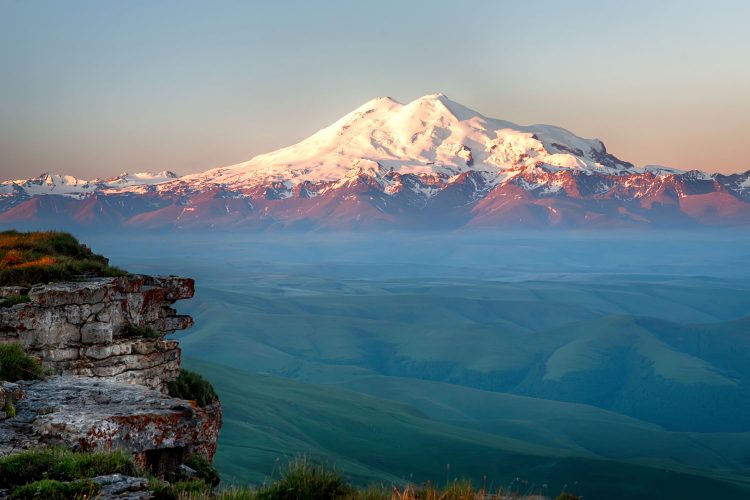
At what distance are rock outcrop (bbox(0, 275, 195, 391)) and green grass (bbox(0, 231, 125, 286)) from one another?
90 centimetres

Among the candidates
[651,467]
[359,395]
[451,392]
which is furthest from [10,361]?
[451,392]

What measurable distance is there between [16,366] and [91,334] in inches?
141

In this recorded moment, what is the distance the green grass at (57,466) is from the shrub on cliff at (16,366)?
3.52m

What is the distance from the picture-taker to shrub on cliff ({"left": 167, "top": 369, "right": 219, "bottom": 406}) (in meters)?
17.3

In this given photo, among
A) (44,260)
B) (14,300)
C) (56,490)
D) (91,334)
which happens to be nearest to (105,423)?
(56,490)

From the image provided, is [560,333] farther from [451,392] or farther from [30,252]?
[30,252]

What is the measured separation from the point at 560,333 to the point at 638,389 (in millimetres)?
39214

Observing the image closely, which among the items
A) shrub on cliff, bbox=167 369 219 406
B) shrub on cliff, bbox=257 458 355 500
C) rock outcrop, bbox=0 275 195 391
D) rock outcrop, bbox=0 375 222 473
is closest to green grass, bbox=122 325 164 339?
rock outcrop, bbox=0 275 195 391

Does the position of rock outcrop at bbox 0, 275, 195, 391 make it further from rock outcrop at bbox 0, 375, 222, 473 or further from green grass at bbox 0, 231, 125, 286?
rock outcrop at bbox 0, 375, 222, 473

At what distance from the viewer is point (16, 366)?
464 inches

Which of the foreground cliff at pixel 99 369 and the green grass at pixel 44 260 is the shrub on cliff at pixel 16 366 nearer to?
the foreground cliff at pixel 99 369

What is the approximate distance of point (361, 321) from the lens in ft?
594

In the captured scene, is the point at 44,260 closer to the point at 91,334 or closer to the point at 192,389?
the point at 91,334

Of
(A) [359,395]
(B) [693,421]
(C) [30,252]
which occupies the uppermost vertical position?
(C) [30,252]
